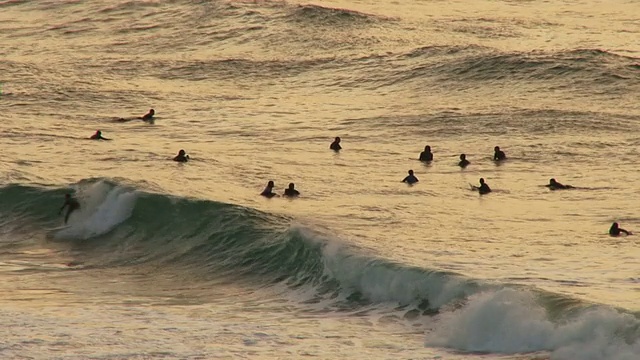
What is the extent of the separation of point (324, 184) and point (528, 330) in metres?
12.9

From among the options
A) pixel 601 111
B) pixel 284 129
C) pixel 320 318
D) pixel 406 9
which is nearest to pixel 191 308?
pixel 320 318

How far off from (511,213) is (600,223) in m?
2.08

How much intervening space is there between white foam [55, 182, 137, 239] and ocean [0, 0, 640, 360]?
51 millimetres

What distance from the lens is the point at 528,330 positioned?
→ 18953mm

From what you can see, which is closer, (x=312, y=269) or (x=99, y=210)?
(x=312, y=269)

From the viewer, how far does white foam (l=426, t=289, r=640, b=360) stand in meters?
17.9

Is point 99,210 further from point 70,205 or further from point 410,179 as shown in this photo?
point 410,179

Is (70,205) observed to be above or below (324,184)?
below

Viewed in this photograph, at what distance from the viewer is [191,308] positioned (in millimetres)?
21672

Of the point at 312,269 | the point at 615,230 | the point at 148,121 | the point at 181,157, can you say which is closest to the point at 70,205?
the point at 181,157

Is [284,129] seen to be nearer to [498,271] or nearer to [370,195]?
[370,195]

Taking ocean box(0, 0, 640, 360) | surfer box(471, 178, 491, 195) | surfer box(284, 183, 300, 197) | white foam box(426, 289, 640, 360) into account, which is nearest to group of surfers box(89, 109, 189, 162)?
ocean box(0, 0, 640, 360)

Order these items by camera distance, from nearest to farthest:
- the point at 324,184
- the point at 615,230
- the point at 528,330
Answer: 1. the point at 528,330
2. the point at 615,230
3. the point at 324,184

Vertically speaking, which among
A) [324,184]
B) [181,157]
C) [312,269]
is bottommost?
[312,269]
